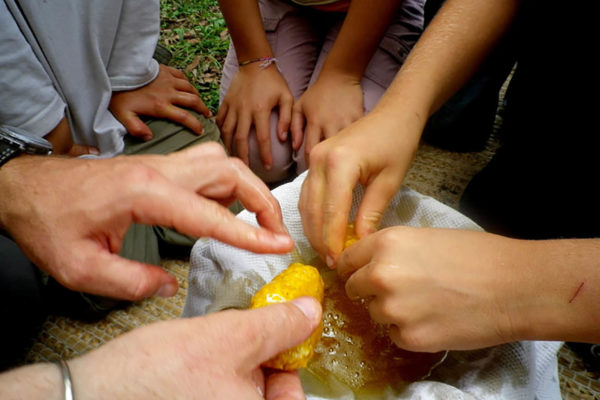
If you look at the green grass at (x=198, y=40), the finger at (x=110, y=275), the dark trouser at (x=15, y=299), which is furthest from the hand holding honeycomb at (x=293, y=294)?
the green grass at (x=198, y=40)

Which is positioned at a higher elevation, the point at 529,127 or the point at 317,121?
the point at 529,127

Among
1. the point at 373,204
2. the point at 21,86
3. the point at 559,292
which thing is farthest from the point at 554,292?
the point at 21,86

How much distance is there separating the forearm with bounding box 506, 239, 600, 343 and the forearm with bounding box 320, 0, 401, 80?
40.0 inches

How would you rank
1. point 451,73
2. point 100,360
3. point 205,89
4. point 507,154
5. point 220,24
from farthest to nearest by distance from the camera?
1. point 220,24
2. point 205,89
3. point 507,154
4. point 451,73
5. point 100,360

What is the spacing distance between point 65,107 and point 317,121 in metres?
0.88

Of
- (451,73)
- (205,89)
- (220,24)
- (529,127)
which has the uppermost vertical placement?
(451,73)

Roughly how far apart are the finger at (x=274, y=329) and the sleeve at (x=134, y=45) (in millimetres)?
1203

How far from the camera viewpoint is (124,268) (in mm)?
693

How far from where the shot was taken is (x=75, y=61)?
4.23 feet

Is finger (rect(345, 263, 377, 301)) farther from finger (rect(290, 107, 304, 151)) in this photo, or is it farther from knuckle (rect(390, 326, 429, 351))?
finger (rect(290, 107, 304, 151))

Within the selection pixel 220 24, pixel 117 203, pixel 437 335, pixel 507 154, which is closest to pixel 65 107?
pixel 117 203

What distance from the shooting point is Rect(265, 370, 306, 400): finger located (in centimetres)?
69

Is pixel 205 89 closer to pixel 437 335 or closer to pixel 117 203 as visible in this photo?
pixel 117 203

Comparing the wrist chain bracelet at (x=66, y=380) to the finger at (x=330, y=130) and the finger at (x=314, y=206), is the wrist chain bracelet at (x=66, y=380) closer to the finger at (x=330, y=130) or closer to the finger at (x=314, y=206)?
the finger at (x=314, y=206)
